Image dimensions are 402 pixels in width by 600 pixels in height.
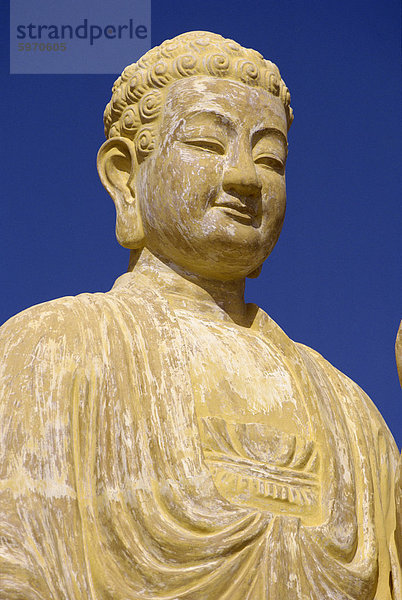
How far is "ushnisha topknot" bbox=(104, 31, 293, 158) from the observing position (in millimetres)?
7109

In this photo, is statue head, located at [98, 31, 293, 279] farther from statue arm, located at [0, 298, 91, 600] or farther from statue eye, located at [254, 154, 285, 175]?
statue arm, located at [0, 298, 91, 600]

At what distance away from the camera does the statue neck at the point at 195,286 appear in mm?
7043

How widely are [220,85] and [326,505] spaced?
2.08m

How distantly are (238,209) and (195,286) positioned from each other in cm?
44

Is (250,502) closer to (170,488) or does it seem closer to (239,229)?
(170,488)

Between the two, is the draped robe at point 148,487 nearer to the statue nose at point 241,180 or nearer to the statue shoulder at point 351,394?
the statue shoulder at point 351,394

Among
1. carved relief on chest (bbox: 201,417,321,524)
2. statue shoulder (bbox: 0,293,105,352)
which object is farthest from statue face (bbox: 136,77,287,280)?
carved relief on chest (bbox: 201,417,321,524)

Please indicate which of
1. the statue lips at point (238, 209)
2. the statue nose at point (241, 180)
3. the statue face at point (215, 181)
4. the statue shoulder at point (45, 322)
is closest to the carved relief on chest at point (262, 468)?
the statue shoulder at point (45, 322)

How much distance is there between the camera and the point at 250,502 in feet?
20.7

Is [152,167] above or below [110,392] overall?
above

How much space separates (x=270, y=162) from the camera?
7.10 m

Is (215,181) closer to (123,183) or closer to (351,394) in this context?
(123,183)

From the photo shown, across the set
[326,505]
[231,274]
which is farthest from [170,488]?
[231,274]

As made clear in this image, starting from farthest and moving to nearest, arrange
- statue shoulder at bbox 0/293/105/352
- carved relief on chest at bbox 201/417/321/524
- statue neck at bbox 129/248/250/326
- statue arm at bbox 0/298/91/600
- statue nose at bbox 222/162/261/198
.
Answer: statue neck at bbox 129/248/250/326
statue nose at bbox 222/162/261/198
statue shoulder at bbox 0/293/105/352
carved relief on chest at bbox 201/417/321/524
statue arm at bbox 0/298/91/600
